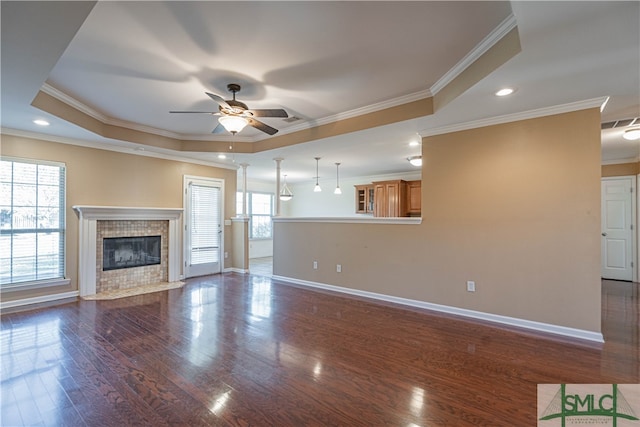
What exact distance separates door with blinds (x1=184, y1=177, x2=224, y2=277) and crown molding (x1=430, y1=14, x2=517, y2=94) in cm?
493

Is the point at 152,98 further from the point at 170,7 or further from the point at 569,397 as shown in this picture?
the point at 569,397

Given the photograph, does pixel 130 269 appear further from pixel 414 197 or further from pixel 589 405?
pixel 414 197

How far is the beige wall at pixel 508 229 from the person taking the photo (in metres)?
3.15

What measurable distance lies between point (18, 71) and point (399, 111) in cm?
Result: 376

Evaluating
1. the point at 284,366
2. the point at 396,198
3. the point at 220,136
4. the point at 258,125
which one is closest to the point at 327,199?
the point at 396,198

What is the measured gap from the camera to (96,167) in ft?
16.2

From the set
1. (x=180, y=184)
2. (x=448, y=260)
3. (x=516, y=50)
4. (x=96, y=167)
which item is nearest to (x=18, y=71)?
(x=96, y=167)

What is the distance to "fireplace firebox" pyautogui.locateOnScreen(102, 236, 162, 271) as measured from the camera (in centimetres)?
512

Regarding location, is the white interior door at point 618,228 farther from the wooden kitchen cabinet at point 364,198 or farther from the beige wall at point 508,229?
the wooden kitchen cabinet at point 364,198

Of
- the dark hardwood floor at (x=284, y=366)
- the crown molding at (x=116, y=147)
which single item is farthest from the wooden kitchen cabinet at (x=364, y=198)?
the dark hardwood floor at (x=284, y=366)

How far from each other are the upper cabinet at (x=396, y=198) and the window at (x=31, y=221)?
21.6ft

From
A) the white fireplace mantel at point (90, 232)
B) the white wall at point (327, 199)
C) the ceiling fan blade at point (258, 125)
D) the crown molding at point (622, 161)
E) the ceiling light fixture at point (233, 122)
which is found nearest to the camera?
the ceiling light fixture at point (233, 122)

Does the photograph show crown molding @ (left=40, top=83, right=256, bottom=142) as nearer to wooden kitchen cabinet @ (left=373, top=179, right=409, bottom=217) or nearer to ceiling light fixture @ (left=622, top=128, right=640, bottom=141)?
wooden kitchen cabinet @ (left=373, top=179, right=409, bottom=217)

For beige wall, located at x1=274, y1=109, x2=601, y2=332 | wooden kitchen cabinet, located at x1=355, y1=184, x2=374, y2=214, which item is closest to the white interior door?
beige wall, located at x1=274, y1=109, x2=601, y2=332
